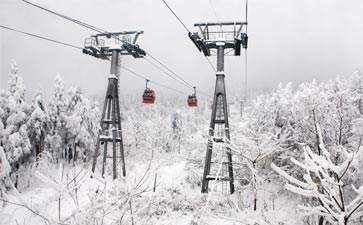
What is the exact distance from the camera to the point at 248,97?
191 meters

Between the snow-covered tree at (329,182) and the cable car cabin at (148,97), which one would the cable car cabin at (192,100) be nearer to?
the cable car cabin at (148,97)

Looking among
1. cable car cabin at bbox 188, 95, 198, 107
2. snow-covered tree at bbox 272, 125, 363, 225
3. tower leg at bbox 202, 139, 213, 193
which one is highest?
cable car cabin at bbox 188, 95, 198, 107

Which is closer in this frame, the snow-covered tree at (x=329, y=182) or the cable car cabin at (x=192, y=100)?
the snow-covered tree at (x=329, y=182)

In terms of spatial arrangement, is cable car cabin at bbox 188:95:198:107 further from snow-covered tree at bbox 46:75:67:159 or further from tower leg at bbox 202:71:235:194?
snow-covered tree at bbox 46:75:67:159

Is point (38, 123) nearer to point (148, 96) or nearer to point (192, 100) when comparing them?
point (148, 96)

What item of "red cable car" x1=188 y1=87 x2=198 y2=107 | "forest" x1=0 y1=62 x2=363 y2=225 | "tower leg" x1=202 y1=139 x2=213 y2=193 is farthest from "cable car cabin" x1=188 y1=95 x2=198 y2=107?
"forest" x1=0 y1=62 x2=363 y2=225

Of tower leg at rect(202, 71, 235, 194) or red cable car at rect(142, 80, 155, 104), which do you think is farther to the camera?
red cable car at rect(142, 80, 155, 104)

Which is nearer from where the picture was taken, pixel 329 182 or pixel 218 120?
pixel 329 182

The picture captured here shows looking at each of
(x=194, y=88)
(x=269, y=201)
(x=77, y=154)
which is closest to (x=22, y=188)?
(x=77, y=154)

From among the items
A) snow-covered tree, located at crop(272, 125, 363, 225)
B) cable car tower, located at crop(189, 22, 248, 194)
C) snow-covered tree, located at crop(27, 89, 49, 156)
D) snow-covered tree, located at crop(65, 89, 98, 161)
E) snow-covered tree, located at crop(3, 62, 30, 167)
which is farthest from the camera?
snow-covered tree, located at crop(65, 89, 98, 161)

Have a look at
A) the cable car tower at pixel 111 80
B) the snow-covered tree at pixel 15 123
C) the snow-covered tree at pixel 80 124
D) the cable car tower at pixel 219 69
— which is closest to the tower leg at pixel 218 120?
the cable car tower at pixel 219 69

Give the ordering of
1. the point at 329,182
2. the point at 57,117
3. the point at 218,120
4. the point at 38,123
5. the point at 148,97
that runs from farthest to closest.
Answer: the point at 57,117 → the point at 38,123 → the point at 148,97 → the point at 218,120 → the point at 329,182

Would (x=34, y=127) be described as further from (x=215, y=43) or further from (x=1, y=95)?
Answer: (x=215, y=43)

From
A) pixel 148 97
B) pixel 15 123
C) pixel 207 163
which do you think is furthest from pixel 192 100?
pixel 15 123
